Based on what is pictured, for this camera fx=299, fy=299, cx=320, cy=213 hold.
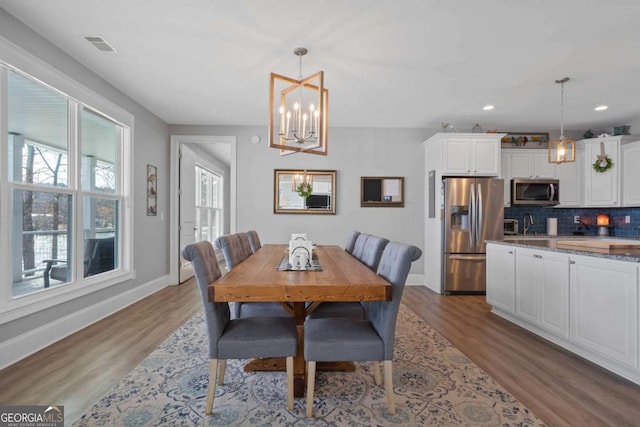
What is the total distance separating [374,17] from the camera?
2.14 metres

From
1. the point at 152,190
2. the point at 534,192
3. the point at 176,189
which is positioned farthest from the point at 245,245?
the point at 534,192

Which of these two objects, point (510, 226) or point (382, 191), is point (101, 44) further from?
point (510, 226)

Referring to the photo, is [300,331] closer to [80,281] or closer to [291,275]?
[291,275]

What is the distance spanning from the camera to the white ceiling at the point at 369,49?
2084 mm

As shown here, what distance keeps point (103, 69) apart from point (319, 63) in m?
2.17

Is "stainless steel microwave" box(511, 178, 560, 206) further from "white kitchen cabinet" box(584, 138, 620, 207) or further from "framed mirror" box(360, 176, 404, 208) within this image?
"framed mirror" box(360, 176, 404, 208)

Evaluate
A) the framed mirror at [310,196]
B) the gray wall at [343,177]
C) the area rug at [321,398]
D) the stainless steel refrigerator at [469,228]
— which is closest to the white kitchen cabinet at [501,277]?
the stainless steel refrigerator at [469,228]

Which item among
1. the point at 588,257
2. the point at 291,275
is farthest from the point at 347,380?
the point at 588,257

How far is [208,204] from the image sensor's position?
268 inches

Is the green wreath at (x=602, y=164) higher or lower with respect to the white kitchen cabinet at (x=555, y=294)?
higher

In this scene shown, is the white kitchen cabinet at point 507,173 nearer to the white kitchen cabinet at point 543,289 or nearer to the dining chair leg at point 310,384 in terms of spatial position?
the white kitchen cabinet at point 543,289

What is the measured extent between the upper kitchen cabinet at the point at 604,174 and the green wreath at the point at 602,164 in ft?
0.08

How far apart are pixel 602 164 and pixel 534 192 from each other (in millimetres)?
1002

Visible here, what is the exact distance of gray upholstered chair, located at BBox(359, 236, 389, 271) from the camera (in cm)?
228
